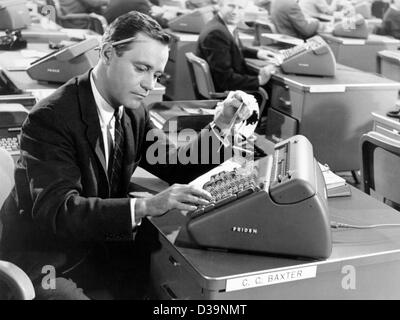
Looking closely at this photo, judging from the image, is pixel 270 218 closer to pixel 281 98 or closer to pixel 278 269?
pixel 278 269

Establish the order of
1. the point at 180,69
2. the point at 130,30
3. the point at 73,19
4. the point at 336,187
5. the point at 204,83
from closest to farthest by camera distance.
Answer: the point at 130,30
the point at 336,187
the point at 204,83
the point at 180,69
the point at 73,19

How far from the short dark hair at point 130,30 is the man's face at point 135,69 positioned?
1 cm

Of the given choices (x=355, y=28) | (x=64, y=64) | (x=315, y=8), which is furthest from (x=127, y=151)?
(x=315, y=8)

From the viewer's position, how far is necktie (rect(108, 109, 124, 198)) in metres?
1.57

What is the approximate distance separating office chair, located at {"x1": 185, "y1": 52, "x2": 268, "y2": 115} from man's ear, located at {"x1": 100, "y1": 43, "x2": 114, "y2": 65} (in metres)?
2.04

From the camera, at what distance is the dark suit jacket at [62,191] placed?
132 cm

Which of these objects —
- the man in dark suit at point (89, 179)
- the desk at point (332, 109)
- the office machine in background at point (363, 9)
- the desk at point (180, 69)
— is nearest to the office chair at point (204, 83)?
the desk at point (332, 109)

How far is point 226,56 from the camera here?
381 cm

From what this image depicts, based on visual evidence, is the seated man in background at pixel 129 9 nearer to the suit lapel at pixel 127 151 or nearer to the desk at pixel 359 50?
the desk at pixel 359 50

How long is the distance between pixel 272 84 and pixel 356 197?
198 cm

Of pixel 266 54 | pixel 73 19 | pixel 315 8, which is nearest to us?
pixel 266 54

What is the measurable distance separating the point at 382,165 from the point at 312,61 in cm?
149

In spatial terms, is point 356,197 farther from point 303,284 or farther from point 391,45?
point 391,45

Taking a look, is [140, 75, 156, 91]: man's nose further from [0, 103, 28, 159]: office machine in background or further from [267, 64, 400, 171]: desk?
[267, 64, 400, 171]: desk
